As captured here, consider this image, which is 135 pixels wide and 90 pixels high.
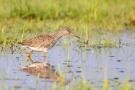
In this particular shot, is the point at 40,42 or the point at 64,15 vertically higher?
the point at 64,15

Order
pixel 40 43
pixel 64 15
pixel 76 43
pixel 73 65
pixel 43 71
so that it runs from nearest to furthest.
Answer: pixel 43 71, pixel 73 65, pixel 40 43, pixel 76 43, pixel 64 15

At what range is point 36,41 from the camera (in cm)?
941

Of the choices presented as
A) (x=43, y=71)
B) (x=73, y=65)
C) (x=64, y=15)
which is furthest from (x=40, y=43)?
(x=64, y=15)

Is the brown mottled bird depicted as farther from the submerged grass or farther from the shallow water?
the submerged grass

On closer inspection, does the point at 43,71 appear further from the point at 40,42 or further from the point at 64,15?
the point at 64,15

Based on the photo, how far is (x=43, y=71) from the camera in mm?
7898

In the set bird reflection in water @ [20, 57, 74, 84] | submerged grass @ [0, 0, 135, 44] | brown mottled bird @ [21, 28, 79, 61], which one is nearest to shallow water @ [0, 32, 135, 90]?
bird reflection in water @ [20, 57, 74, 84]

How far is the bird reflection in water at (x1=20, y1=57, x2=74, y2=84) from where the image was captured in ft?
24.0

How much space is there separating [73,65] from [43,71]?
814 mm

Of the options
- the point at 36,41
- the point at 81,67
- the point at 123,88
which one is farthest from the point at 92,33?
the point at 123,88

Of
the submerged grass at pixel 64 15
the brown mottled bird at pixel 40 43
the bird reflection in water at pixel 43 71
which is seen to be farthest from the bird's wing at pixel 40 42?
the submerged grass at pixel 64 15

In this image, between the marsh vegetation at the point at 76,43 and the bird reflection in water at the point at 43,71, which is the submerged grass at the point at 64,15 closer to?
the marsh vegetation at the point at 76,43

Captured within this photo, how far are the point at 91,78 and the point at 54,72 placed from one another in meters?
0.75

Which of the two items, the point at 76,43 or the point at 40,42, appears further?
the point at 76,43
